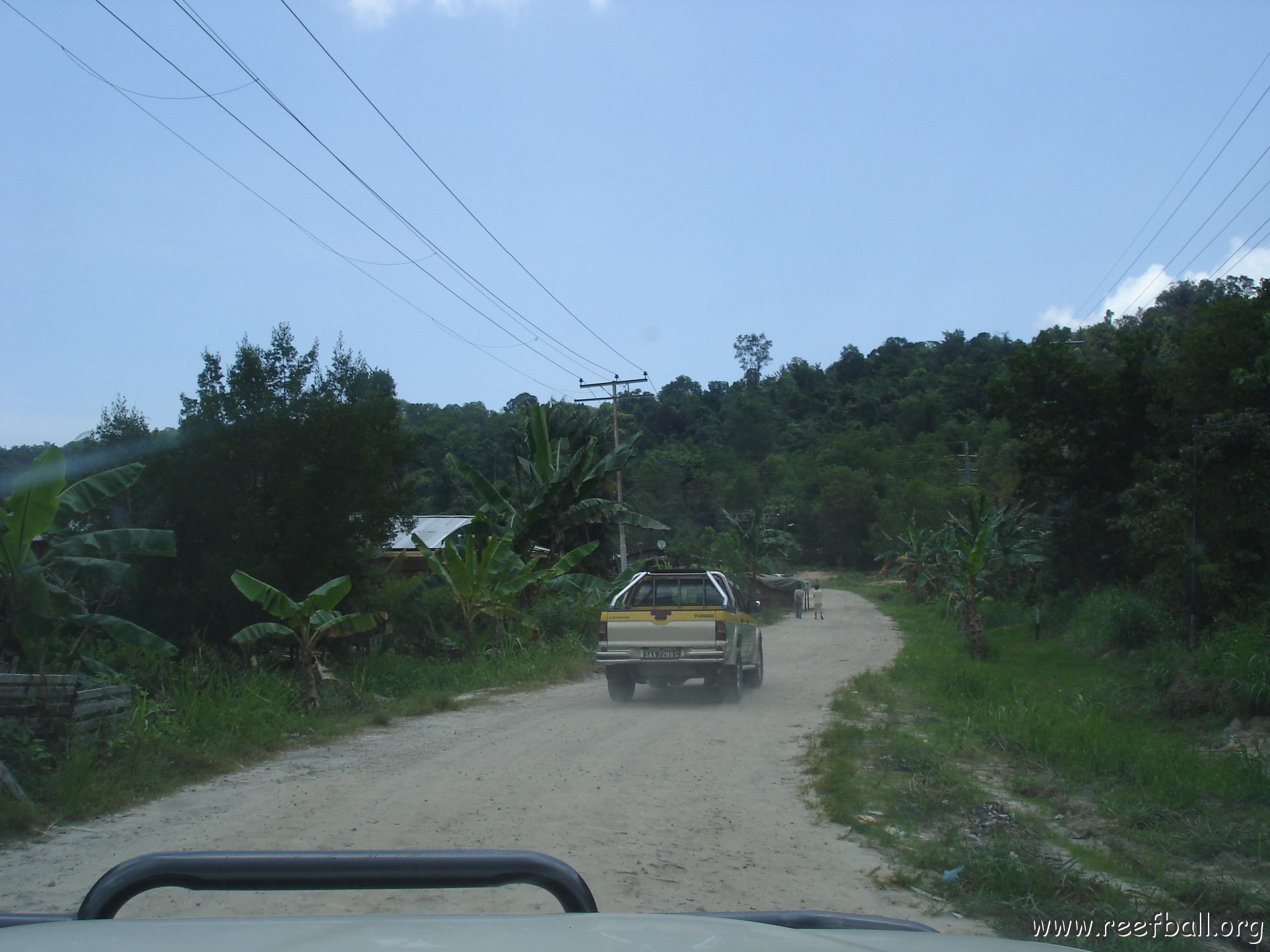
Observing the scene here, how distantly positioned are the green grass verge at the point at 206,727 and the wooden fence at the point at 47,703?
0.18m

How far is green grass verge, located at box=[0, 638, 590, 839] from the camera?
7379 mm

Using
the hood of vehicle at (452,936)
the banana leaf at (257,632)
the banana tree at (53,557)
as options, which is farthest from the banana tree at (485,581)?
the hood of vehicle at (452,936)

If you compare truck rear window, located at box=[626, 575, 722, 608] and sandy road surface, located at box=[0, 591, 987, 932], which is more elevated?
truck rear window, located at box=[626, 575, 722, 608]

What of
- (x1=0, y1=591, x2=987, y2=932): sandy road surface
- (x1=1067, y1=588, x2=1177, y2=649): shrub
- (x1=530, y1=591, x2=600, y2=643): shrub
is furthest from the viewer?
(x1=530, y1=591, x2=600, y2=643): shrub

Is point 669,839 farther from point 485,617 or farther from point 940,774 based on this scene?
point 485,617

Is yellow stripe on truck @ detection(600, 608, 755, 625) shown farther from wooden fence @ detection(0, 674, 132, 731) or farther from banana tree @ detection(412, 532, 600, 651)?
wooden fence @ detection(0, 674, 132, 731)

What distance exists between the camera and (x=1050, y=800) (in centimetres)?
794

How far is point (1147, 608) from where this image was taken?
19.1m

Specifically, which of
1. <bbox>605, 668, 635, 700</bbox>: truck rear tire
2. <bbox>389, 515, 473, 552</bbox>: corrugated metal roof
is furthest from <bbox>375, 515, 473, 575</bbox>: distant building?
<bbox>605, 668, 635, 700</bbox>: truck rear tire

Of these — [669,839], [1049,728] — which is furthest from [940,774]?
[669,839]

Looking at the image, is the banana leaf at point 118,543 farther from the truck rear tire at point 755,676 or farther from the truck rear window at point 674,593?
the truck rear tire at point 755,676

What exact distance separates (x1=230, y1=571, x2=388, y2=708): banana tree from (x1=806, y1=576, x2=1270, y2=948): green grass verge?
6941 millimetres

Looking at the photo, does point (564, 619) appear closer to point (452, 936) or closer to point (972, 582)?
point (972, 582)

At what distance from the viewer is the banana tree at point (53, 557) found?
10172mm
